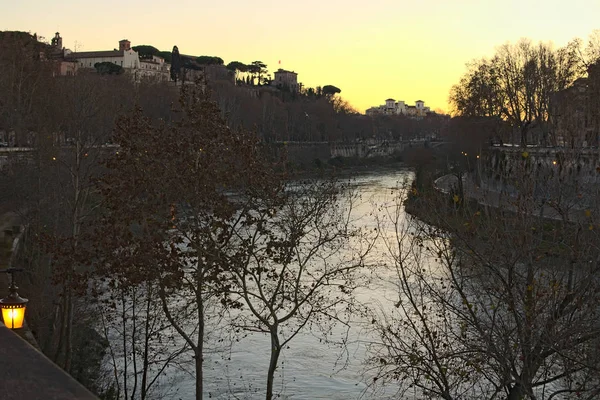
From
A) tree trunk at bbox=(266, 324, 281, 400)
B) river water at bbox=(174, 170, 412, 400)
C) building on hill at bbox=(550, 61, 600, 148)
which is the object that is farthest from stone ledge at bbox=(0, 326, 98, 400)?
building on hill at bbox=(550, 61, 600, 148)

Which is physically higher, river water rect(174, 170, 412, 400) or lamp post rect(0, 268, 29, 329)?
lamp post rect(0, 268, 29, 329)

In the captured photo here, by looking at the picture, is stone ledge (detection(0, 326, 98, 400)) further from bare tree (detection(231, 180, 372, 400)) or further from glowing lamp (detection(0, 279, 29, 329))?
bare tree (detection(231, 180, 372, 400))

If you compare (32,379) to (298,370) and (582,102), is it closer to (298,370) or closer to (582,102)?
(298,370)

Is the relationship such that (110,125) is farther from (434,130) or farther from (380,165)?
(434,130)

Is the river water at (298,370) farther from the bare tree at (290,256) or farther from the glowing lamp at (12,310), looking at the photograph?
the glowing lamp at (12,310)

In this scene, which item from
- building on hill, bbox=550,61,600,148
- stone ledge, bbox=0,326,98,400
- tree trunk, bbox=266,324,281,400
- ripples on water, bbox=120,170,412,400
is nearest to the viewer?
stone ledge, bbox=0,326,98,400

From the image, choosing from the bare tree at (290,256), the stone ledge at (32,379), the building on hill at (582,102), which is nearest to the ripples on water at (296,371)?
the bare tree at (290,256)

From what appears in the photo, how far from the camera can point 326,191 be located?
10.3 metres

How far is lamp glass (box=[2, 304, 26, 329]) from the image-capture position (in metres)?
6.22

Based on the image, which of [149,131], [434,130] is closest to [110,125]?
[149,131]

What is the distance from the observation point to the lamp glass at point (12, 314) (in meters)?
6.22

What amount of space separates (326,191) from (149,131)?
281cm

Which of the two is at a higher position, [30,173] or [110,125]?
[110,125]

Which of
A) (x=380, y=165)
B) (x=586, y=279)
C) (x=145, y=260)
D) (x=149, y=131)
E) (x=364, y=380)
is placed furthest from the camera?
(x=380, y=165)
